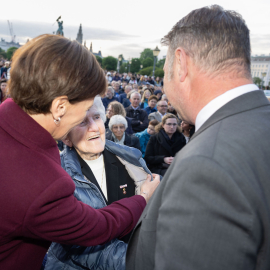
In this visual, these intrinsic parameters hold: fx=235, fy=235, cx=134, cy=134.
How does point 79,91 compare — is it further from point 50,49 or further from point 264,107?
point 264,107

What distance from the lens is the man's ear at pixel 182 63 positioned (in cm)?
119

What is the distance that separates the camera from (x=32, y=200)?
1.05m

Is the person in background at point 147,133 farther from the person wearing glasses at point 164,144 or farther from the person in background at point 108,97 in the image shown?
the person in background at point 108,97

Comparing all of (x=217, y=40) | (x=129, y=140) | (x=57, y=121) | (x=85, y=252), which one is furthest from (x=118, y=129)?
(x=217, y=40)

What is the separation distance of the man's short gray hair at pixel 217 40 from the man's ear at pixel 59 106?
27.0 inches

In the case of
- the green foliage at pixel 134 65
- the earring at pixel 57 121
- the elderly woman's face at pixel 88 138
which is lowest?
the elderly woman's face at pixel 88 138

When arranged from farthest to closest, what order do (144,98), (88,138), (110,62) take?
(110,62) < (144,98) < (88,138)

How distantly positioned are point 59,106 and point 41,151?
25 cm

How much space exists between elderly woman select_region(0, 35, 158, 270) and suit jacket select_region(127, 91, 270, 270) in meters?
0.51

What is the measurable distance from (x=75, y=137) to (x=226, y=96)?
4.70 feet

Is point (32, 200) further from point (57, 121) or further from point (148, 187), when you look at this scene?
point (148, 187)

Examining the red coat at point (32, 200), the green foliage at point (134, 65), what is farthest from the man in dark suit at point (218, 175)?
the green foliage at point (134, 65)

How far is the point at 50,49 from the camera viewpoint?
1.18m

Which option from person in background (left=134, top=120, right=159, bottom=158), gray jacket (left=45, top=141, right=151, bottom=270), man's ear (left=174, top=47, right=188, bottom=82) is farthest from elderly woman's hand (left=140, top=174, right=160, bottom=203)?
person in background (left=134, top=120, right=159, bottom=158)
